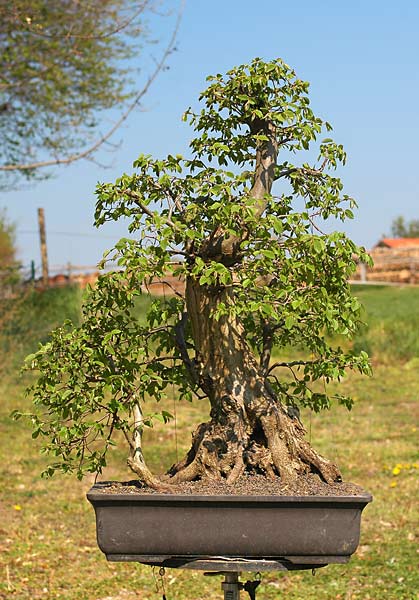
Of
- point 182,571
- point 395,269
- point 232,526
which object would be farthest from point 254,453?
point 395,269

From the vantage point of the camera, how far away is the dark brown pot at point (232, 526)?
2467 mm

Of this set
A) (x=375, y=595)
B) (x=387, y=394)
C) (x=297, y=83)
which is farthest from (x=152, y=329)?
(x=387, y=394)

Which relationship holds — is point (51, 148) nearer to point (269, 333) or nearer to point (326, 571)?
point (326, 571)

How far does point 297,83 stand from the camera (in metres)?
2.91

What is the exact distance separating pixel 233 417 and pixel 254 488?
31 centimetres

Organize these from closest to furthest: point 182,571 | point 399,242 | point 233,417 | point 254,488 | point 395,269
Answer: point 254,488, point 233,417, point 182,571, point 395,269, point 399,242

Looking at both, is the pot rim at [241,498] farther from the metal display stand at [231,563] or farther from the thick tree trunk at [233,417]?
the thick tree trunk at [233,417]

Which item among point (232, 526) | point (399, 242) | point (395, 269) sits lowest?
point (395, 269)

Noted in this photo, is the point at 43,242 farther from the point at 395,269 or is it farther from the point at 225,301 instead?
the point at 225,301

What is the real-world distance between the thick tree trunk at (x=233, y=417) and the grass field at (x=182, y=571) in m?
0.80

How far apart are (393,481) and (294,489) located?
3.87 metres

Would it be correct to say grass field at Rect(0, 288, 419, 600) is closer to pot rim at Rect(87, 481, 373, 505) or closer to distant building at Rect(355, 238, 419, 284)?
pot rim at Rect(87, 481, 373, 505)

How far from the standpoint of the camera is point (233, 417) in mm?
2861

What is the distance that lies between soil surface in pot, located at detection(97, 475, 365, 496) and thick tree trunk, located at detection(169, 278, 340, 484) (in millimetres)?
52
